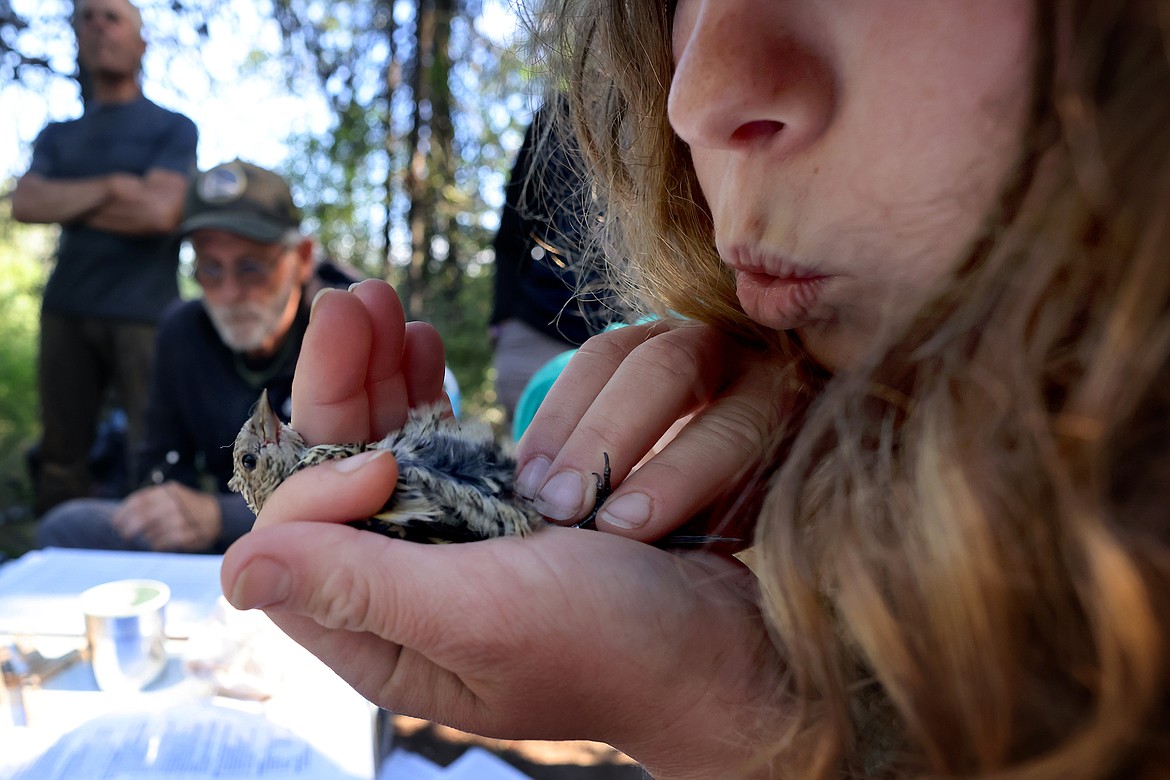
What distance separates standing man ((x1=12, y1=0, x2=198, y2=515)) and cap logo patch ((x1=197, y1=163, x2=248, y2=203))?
374 mm

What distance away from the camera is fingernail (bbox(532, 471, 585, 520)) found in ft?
3.01

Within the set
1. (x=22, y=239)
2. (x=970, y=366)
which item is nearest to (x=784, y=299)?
(x=970, y=366)

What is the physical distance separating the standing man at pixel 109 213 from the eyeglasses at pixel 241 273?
0.49 m

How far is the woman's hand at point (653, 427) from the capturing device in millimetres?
911

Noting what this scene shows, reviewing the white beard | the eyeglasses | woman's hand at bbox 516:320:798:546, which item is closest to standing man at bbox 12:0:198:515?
the eyeglasses

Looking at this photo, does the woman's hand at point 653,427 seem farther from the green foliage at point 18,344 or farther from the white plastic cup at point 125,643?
the green foliage at point 18,344

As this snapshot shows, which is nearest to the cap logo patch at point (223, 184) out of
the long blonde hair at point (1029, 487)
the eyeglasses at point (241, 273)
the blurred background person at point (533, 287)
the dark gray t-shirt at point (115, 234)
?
the eyeglasses at point (241, 273)

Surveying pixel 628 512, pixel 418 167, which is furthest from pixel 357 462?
pixel 418 167

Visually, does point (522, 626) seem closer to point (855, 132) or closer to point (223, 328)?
point (855, 132)

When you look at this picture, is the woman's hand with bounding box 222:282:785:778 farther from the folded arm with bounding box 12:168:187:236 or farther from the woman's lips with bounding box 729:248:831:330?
the folded arm with bounding box 12:168:187:236

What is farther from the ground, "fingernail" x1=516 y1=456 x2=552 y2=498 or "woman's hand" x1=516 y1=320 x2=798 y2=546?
"woman's hand" x1=516 y1=320 x2=798 y2=546

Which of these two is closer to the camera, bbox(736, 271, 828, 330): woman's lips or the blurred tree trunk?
bbox(736, 271, 828, 330): woman's lips

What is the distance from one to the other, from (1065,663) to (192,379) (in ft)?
12.0

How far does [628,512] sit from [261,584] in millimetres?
428
